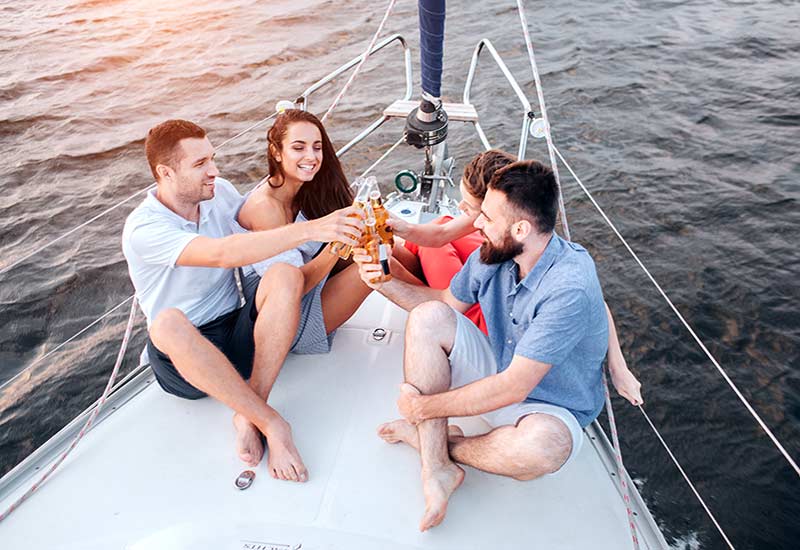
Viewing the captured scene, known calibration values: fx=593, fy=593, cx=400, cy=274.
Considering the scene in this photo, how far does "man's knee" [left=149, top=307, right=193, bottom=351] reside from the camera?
186 centimetres

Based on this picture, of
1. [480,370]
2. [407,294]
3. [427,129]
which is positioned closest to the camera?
[480,370]

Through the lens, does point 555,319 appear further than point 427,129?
No

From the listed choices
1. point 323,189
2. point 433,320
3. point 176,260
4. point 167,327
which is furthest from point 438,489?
point 323,189

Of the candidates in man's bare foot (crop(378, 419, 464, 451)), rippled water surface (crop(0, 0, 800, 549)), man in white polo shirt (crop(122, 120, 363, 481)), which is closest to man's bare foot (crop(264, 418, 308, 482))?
man in white polo shirt (crop(122, 120, 363, 481))

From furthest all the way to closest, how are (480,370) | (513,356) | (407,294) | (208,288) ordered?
1. (407,294)
2. (208,288)
3. (480,370)
4. (513,356)

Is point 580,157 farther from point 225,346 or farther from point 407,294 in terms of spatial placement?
point 225,346

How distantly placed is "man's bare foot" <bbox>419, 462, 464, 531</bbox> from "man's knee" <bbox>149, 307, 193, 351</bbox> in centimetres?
88

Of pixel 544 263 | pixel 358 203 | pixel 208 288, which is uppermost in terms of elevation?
pixel 358 203

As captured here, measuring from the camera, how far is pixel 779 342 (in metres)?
3.53

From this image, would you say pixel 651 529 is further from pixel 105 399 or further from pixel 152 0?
pixel 152 0

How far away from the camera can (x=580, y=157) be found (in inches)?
216

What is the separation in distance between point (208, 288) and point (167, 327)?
0.32m

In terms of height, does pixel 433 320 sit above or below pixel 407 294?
above

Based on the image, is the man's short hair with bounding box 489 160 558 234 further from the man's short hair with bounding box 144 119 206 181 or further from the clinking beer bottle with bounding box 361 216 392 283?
the man's short hair with bounding box 144 119 206 181
